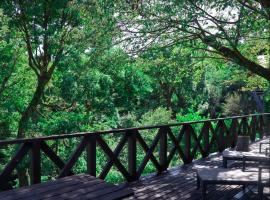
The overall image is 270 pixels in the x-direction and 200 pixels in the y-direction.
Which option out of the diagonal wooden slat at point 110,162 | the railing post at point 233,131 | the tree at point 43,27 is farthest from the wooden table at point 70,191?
the railing post at point 233,131

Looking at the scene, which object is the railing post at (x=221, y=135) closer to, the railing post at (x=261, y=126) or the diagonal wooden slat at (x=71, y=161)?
the railing post at (x=261, y=126)

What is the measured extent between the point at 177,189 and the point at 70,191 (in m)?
2.67

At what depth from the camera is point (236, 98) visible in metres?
32.0

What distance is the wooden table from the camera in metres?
3.17

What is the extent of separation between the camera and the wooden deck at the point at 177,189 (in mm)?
5180

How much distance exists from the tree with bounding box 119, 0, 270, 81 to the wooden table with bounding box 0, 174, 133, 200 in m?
3.87

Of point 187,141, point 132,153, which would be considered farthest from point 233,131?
point 132,153

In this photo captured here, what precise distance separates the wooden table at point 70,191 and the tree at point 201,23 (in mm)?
3866

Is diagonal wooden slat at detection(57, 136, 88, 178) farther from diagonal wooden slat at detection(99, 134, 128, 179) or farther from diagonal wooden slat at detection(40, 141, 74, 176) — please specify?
diagonal wooden slat at detection(99, 134, 128, 179)

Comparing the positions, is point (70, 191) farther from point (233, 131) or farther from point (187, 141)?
point (233, 131)

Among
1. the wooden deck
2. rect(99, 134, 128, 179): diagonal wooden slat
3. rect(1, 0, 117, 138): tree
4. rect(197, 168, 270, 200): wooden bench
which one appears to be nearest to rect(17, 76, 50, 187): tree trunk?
rect(1, 0, 117, 138): tree

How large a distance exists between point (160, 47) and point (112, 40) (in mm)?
1065

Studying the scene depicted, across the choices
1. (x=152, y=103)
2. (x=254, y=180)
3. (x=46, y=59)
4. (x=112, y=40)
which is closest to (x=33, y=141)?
(x=254, y=180)

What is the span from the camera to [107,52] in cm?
891
